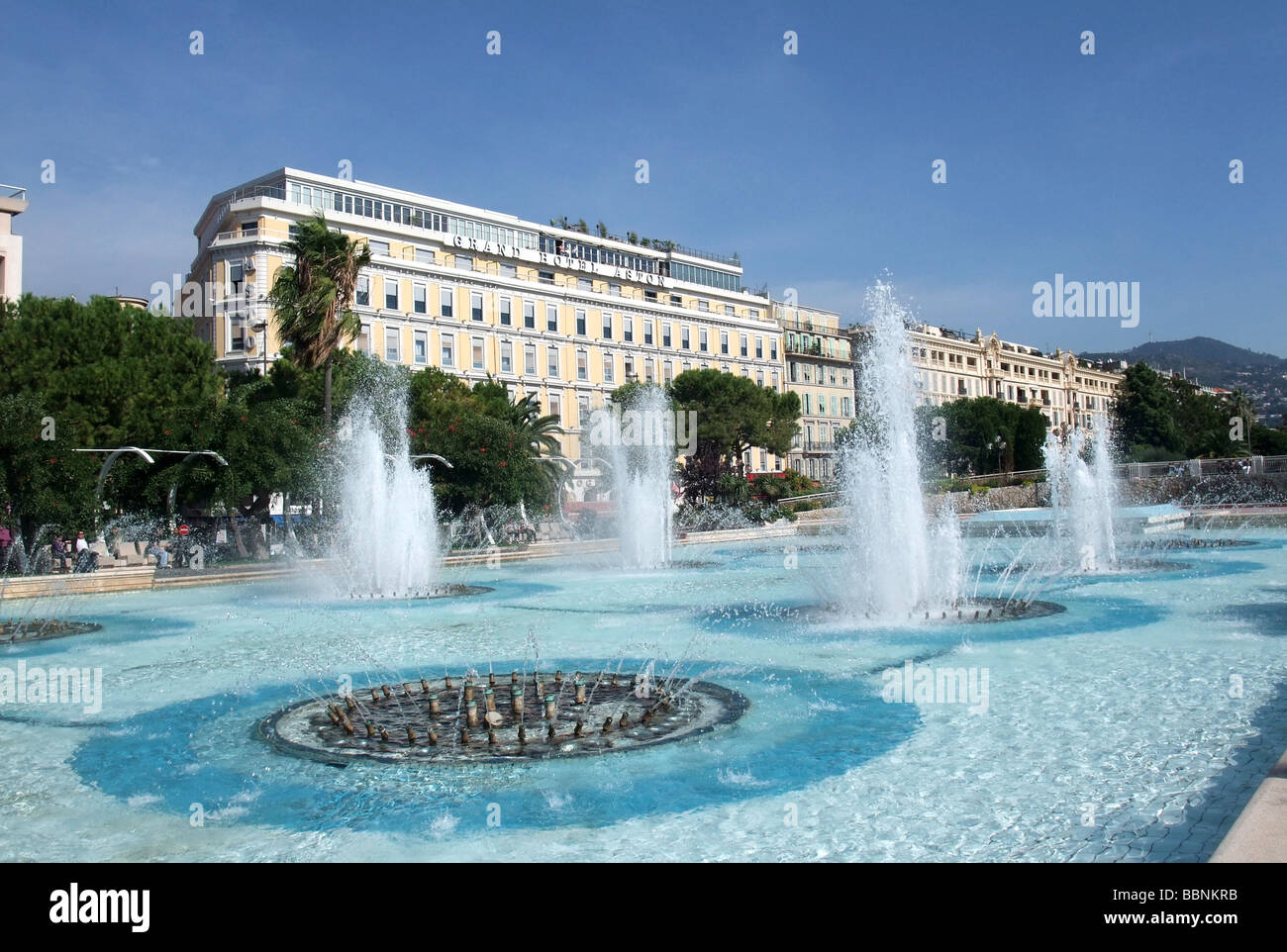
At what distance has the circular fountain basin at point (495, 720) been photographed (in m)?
7.20

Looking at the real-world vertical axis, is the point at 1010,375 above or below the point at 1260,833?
above

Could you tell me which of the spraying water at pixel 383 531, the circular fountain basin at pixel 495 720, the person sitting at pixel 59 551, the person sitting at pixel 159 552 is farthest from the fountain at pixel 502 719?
the person sitting at pixel 159 552

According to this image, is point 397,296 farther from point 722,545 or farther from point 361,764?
point 361,764

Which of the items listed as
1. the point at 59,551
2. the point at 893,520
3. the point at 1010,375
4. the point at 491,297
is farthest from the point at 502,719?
the point at 1010,375

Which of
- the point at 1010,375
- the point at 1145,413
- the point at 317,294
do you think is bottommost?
the point at 1145,413

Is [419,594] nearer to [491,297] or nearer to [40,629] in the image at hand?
[40,629]

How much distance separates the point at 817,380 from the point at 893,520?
66.0 meters

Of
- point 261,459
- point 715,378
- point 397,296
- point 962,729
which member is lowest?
point 962,729

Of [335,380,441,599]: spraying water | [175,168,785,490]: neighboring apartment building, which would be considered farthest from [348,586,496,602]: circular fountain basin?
[175,168,785,490]: neighboring apartment building

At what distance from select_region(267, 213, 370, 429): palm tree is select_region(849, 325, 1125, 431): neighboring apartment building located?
59862 millimetres

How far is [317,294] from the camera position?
86.0 ft
